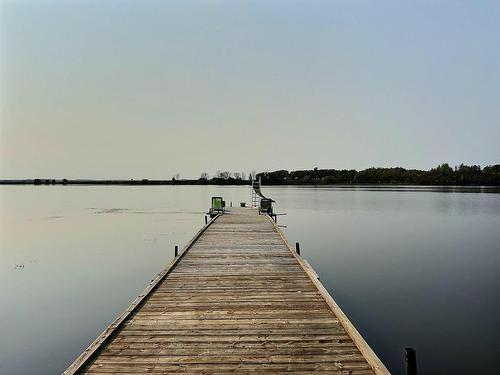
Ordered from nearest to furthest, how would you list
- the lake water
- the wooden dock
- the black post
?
the black post → the wooden dock → the lake water

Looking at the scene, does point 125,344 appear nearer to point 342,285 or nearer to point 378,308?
point 378,308

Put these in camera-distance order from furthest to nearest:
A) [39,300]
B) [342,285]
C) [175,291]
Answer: [342,285] < [39,300] < [175,291]

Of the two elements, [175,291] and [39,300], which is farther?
[39,300]

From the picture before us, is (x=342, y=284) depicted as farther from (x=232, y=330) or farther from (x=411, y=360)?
(x=411, y=360)

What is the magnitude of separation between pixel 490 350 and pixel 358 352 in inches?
195

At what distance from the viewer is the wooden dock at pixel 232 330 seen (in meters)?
4.75

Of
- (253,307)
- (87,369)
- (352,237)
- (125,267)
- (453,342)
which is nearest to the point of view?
(87,369)

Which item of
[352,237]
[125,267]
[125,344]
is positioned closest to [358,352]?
[125,344]

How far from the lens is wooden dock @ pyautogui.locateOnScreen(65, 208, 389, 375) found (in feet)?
15.6

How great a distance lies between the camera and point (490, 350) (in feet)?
26.6

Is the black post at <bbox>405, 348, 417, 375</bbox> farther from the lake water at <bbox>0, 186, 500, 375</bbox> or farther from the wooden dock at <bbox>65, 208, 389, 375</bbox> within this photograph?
the lake water at <bbox>0, 186, 500, 375</bbox>

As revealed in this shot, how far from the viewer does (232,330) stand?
575 cm

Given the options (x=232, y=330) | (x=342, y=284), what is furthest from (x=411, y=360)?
(x=342, y=284)

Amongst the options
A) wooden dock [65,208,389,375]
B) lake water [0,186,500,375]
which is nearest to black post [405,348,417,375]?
wooden dock [65,208,389,375]
